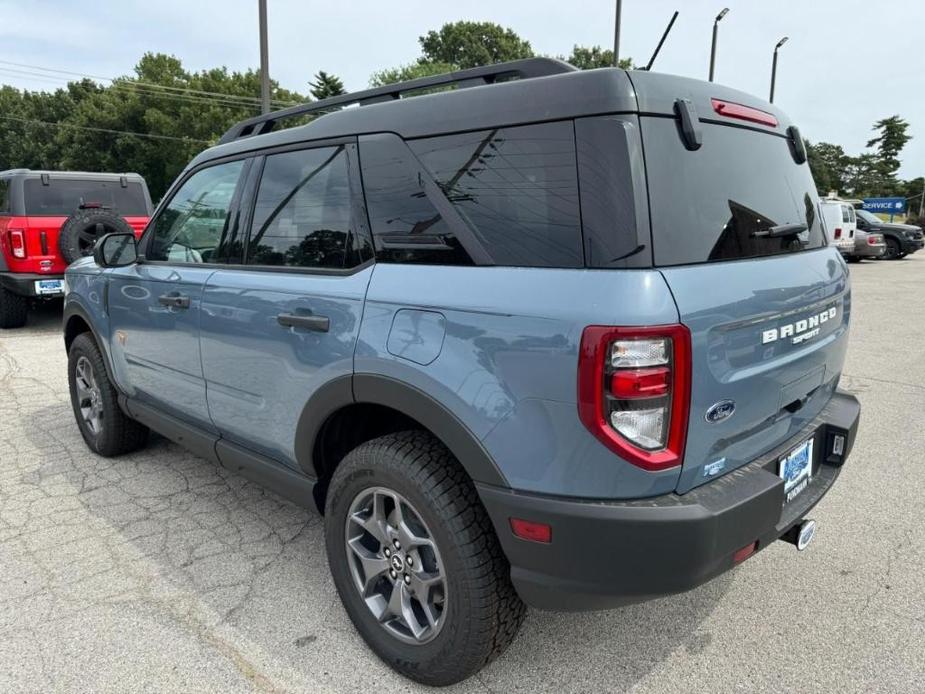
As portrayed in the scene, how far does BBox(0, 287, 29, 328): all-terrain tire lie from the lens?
812 cm

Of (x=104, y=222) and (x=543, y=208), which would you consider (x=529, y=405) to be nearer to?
(x=543, y=208)

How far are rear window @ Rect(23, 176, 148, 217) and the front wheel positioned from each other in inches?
306

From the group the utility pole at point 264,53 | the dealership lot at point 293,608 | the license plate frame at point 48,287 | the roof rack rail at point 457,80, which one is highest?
the utility pole at point 264,53

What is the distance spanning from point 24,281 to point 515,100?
798cm

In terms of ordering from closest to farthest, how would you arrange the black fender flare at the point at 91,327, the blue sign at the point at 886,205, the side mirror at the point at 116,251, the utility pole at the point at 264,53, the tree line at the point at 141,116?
the side mirror at the point at 116,251, the black fender flare at the point at 91,327, the utility pole at the point at 264,53, the tree line at the point at 141,116, the blue sign at the point at 886,205

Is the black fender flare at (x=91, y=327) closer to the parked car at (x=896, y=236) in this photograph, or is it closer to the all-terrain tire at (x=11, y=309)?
the all-terrain tire at (x=11, y=309)

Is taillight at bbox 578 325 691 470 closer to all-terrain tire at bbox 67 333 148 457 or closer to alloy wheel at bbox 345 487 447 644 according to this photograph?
alloy wheel at bbox 345 487 447 644

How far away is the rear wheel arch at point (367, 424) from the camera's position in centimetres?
183

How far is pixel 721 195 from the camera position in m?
1.92

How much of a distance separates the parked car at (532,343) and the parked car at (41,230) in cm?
607

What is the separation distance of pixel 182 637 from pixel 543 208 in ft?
6.57

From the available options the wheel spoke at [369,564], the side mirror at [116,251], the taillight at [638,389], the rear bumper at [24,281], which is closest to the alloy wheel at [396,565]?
the wheel spoke at [369,564]

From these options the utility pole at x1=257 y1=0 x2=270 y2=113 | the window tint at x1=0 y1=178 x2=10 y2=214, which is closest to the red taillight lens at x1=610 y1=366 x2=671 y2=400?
the window tint at x1=0 y1=178 x2=10 y2=214

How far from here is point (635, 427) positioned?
1646mm
